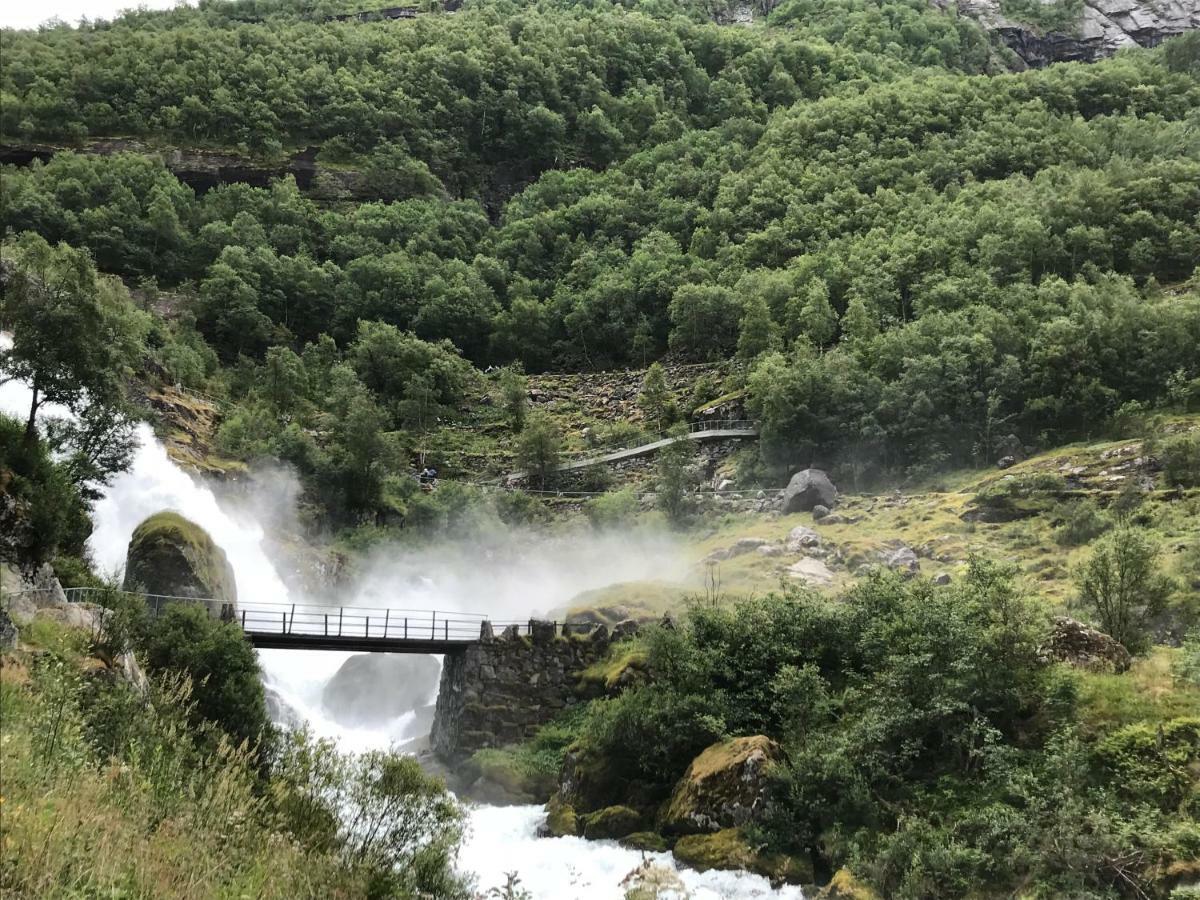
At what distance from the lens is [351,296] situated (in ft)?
326

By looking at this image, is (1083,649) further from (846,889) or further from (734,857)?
(734,857)

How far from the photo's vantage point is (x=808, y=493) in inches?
2099

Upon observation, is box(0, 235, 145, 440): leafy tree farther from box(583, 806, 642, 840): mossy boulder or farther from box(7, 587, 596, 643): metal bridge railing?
box(583, 806, 642, 840): mossy boulder

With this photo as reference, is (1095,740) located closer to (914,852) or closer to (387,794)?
(914,852)

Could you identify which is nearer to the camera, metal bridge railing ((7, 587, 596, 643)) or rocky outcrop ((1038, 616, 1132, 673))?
rocky outcrop ((1038, 616, 1132, 673))

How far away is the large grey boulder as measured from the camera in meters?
53.0

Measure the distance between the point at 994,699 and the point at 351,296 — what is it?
8850cm

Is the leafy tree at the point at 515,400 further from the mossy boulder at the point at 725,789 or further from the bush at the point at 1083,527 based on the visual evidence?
the mossy boulder at the point at 725,789

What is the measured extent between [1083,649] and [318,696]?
3072 centimetres

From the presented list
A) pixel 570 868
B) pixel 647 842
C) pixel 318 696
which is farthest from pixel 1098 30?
pixel 570 868

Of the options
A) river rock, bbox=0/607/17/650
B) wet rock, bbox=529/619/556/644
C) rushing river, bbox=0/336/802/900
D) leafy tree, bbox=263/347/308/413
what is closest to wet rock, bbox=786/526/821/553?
wet rock, bbox=529/619/556/644

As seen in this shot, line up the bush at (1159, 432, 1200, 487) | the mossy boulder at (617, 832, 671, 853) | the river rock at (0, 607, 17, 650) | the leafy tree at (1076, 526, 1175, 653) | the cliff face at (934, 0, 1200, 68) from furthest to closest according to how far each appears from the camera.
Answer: the cliff face at (934, 0, 1200, 68) → the bush at (1159, 432, 1200, 487) → the leafy tree at (1076, 526, 1175, 653) → the mossy boulder at (617, 832, 671, 853) → the river rock at (0, 607, 17, 650)

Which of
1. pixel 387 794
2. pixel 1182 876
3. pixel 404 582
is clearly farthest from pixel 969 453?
pixel 387 794

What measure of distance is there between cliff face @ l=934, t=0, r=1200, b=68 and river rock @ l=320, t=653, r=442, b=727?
7170 inches
